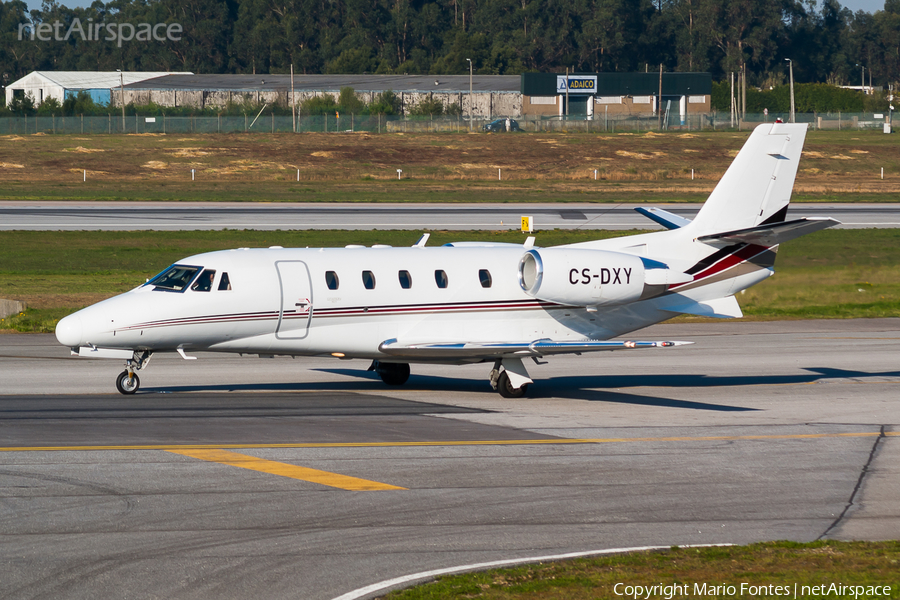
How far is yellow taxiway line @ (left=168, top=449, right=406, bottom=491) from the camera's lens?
53.8ft

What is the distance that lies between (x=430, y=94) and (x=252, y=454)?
132 m

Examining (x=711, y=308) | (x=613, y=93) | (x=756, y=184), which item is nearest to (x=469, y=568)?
(x=711, y=308)

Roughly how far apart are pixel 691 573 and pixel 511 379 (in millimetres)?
12532

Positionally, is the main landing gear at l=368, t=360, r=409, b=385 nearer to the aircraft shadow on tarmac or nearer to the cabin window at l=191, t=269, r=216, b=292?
the aircraft shadow on tarmac

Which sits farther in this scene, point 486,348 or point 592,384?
point 592,384

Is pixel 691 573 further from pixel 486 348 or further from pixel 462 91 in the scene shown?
pixel 462 91

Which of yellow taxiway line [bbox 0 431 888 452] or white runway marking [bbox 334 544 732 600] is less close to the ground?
white runway marking [bbox 334 544 732 600]

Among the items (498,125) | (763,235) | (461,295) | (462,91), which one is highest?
(462,91)

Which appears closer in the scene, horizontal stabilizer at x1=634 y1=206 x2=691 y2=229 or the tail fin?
the tail fin

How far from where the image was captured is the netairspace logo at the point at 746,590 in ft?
36.6

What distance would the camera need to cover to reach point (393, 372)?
86.0 ft

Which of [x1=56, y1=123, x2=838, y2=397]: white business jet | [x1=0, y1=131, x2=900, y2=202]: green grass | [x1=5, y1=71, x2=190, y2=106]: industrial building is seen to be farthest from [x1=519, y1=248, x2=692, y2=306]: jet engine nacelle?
[x1=5, y1=71, x2=190, y2=106]: industrial building

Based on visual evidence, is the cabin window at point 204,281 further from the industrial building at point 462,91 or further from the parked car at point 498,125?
the industrial building at point 462,91

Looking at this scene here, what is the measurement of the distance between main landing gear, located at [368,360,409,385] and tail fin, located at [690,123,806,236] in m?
8.01
